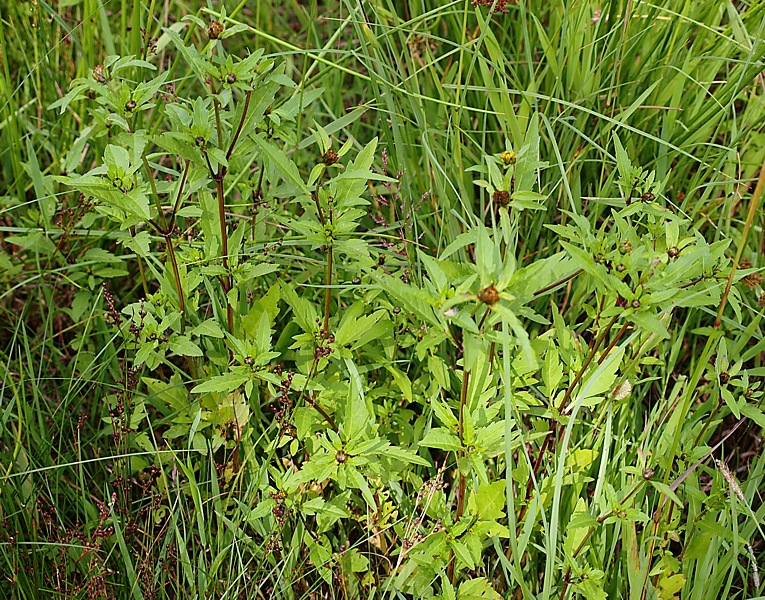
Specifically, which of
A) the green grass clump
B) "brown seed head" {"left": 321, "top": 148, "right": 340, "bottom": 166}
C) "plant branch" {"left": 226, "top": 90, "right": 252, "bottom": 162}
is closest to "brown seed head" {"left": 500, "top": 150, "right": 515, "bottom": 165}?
the green grass clump

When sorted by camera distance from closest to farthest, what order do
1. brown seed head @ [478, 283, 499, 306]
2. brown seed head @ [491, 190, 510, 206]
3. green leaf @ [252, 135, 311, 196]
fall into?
brown seed head @ [478, 283, 499, 306] < brown seed head @ [491, 190, 510, 206] < green leaf @ [252, 135, 311, 196]

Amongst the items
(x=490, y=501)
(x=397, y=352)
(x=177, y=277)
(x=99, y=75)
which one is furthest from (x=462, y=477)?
(x=99, y=75)

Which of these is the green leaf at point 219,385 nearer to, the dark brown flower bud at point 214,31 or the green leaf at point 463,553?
the green leaf at point 463,553

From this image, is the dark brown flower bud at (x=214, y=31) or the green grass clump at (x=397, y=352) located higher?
the dark brown flower bud at (x=214, y=31)

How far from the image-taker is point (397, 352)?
1.80 metres

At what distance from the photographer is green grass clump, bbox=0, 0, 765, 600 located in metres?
1.44

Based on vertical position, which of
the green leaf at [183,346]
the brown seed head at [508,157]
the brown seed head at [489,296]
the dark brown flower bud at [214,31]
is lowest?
the green leaf at [183,346]

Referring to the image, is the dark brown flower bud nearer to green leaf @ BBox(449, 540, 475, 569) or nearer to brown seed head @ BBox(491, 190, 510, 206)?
brown seed head @ BBox(491, 190, 510, 206)

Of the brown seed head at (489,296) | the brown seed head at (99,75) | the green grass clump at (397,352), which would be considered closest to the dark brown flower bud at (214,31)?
the green grass clump at (397,352)

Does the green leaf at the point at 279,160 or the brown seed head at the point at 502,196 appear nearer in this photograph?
the brown seed head at the point at 502,196

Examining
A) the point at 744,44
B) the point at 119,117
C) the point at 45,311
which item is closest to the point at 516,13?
the point at 744,44

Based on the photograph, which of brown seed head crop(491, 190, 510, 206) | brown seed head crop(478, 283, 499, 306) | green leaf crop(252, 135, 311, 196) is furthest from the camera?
green leaf crop(252, 135, 311, 196)

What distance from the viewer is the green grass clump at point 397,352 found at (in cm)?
144

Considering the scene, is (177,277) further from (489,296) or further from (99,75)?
(489,296)
